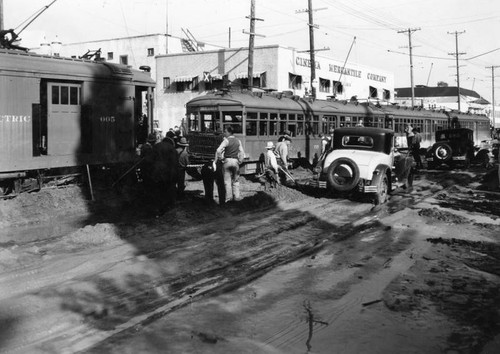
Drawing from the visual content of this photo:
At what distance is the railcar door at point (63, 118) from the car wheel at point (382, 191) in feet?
24.5

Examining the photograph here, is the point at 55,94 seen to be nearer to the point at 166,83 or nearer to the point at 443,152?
the point at 443,152

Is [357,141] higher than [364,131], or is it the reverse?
[364,131]

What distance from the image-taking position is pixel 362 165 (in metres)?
13.2

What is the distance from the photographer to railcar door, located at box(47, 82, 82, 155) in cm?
1148

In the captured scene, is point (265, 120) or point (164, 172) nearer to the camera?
point (164, 172)

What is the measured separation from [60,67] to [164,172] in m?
3.66

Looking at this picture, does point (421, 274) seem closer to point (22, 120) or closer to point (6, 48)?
point (22, 120)

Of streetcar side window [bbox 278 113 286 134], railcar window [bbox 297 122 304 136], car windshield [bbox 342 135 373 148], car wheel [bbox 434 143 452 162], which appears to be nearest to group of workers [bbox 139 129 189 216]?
car windshield [bbox 342 135 373 148]

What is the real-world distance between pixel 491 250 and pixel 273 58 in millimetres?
28731

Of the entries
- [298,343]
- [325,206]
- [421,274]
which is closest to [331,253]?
[421,274]

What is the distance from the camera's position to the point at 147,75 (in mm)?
14109

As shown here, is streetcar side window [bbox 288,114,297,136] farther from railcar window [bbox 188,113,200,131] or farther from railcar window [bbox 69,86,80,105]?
railcar window [bbox 69,86,80,105]

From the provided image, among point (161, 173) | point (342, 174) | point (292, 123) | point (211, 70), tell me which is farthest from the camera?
point (211, 70)

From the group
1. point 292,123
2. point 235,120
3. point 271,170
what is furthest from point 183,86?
point 271,170
